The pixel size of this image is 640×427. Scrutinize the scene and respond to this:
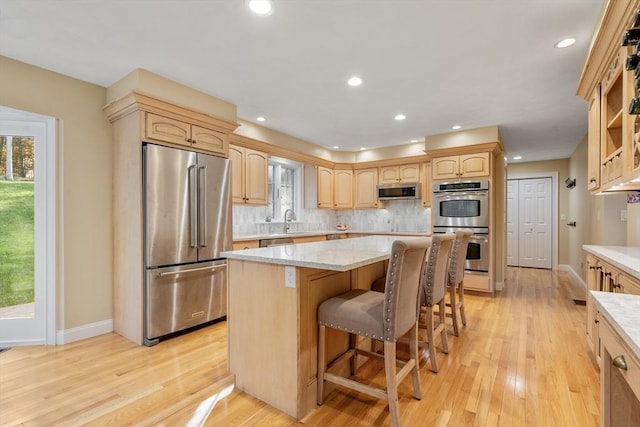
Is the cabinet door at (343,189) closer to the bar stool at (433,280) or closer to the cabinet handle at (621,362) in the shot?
the bar stool at (433,280)

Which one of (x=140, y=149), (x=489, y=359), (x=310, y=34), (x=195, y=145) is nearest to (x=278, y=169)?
(x=195, y=145)

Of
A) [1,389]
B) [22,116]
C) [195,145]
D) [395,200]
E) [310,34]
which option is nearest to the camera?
[1,389]

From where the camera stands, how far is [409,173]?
5.56 metres

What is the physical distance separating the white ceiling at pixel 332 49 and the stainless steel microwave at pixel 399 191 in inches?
69.4

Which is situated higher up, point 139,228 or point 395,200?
point 395,200

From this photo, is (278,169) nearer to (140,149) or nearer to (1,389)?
(140,149)

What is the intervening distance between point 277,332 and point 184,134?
2250 mm

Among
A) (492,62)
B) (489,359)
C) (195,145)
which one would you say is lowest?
(489,359)

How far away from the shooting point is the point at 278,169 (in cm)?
537

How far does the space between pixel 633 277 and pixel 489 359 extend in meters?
1.25

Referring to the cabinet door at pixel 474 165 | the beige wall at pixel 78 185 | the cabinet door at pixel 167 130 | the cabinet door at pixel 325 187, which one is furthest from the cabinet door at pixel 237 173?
the cabinet door at pixel 474 165

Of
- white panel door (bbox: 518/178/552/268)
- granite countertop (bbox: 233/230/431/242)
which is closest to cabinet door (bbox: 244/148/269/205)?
granite countertop (bbox: 233/230/431/242)

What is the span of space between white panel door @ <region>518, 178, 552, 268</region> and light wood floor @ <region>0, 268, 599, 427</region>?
4.45 m

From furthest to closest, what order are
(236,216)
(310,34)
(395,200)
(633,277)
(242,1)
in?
(395,200), (236,216), (310,34), (242,1), (633,277)
